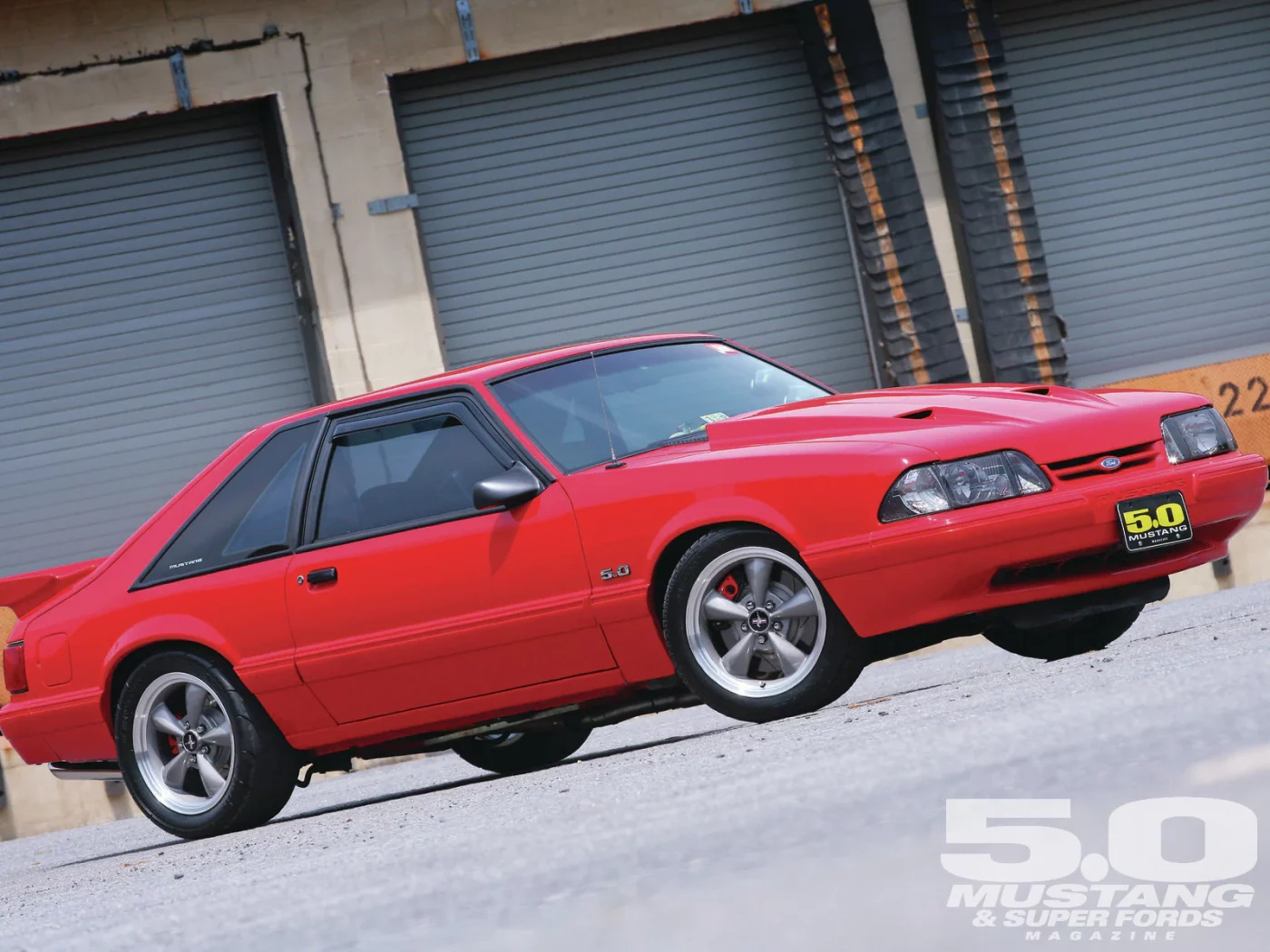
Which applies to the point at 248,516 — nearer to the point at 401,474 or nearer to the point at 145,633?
the point at 145,633

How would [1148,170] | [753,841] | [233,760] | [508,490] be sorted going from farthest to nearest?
[1148,170]
[233,760]
[508,490]
[753,841]

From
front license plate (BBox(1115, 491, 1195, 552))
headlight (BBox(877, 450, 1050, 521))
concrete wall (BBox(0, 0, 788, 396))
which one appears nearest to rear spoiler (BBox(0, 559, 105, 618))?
headlight (BBox(877, 450, 1050, 521))

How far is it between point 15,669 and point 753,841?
4.29m

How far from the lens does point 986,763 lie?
13.0 feet

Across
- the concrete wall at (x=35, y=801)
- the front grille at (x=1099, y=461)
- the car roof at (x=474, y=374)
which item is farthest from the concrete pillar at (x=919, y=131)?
the front grille at (x=1099, y=461)

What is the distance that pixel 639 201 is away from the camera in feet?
49.8

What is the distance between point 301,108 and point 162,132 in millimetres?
1248

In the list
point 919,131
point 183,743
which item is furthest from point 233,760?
point 919,131

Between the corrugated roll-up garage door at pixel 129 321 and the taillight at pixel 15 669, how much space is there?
778cm

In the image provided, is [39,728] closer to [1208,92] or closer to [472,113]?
[472,113]

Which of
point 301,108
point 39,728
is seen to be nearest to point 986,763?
point 39,728

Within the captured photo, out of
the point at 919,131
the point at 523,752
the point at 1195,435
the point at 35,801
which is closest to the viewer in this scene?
the point at 1195,435

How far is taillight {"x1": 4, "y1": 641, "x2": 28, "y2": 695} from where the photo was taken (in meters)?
6.94

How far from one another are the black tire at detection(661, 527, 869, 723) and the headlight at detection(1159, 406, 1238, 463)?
3.84ft
